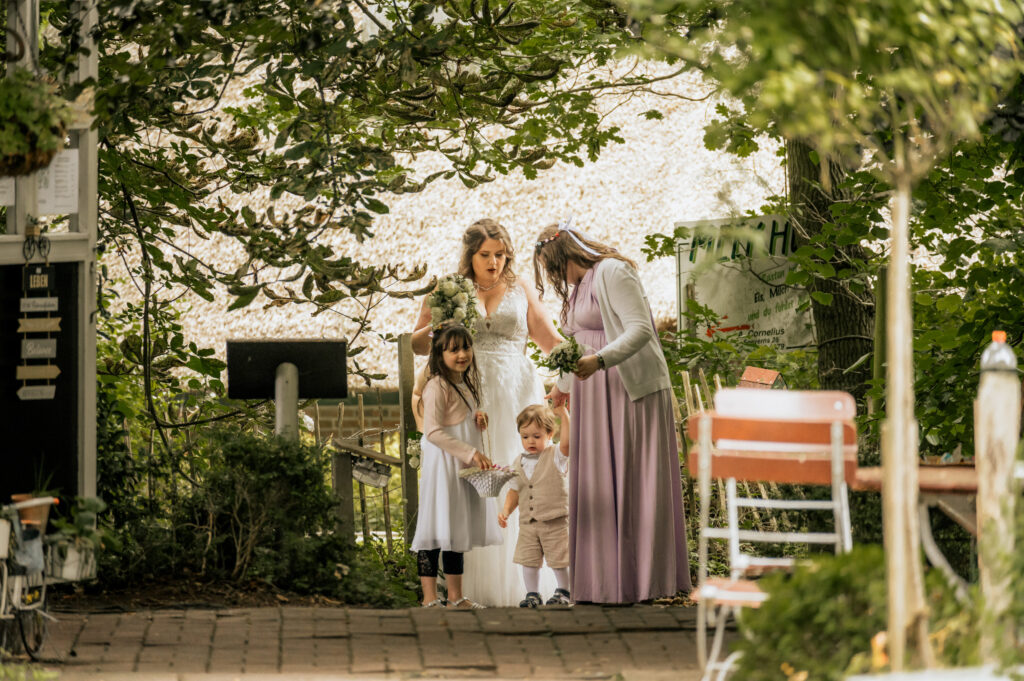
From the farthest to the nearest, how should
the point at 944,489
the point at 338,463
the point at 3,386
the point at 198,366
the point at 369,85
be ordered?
the point at 338,463
the point at 198,366
the point at 369,85
the point at 3,386
the point at 944,489

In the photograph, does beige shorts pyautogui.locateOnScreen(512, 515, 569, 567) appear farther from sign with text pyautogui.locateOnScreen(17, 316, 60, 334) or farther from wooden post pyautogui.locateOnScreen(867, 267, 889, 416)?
sign with text pyautogui.locateOnScreen(17, 316, 60, 334)

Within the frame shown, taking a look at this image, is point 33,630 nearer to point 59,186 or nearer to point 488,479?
point 59,186

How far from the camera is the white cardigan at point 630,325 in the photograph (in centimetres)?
626

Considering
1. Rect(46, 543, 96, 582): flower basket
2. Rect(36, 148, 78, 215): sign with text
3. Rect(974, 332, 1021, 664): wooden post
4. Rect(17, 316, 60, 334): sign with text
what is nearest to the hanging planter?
→ Rect(36, 148, 78, 215): sign with text

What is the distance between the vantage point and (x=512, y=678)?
454 cm

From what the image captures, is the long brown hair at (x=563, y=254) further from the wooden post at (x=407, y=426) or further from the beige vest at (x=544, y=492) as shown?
the wooden post at (x=407, y=426)

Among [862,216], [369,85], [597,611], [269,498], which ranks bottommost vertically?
[597,611]

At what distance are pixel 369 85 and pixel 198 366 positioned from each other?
201cm

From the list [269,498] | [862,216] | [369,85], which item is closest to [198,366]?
[269,498]

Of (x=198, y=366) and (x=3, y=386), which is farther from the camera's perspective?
(x=198, y=366)

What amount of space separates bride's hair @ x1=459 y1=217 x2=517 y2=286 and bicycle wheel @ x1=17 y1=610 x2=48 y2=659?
2948 mm

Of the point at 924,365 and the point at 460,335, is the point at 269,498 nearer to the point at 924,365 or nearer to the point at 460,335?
the point at 460,335

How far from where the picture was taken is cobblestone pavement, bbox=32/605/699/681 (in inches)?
183

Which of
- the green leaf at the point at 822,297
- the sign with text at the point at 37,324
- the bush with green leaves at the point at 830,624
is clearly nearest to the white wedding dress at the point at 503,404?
the green leaf at the point at 822,297
